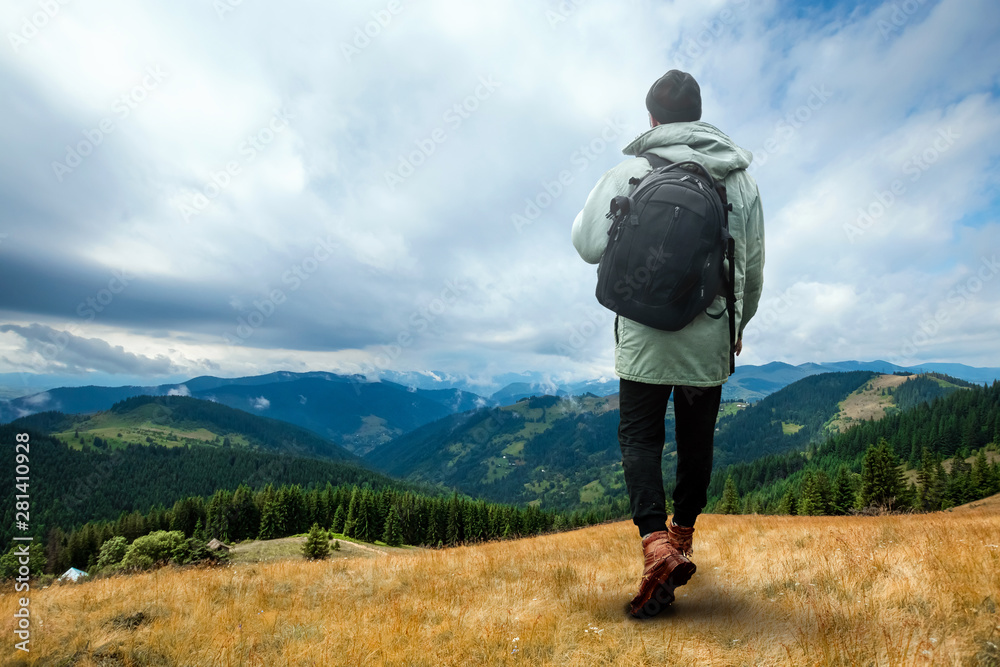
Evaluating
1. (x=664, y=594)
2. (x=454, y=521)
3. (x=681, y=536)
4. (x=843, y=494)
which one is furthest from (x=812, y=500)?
(x=664, y=594)

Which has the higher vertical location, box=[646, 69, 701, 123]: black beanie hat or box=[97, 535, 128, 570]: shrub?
box=[646, 69, 701, 123]: black beanie hat

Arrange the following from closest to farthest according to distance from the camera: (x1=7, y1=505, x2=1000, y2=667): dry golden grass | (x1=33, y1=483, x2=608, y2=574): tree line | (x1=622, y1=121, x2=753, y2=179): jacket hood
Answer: (x1=7, y1=505, x2=1000, y2=667): dry golden grass → (x1=622, y1=121, x2=753, y2=179): jacket hood → (x1=33, y1=483, x2=608, y2=574): tree line

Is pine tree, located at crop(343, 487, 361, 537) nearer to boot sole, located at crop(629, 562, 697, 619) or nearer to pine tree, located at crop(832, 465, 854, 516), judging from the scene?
pine tree, located at crop(832, 465, 854, 516)

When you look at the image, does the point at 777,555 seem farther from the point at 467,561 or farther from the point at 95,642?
the point at 95,642

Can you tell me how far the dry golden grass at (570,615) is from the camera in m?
2.69

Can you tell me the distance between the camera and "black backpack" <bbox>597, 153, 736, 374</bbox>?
9.83ft

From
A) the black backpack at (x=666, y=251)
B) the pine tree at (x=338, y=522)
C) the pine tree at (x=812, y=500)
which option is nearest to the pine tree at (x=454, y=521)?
the pine tree at (x=338, y=522)

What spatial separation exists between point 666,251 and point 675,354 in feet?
2.52

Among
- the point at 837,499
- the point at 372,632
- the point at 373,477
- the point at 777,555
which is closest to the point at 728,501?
the point at 837,499

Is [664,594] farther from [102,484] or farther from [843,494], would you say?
[102,484]

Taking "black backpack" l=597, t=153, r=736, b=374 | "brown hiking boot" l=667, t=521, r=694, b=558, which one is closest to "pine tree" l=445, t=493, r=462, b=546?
"brown hiking boot" l=667, t=521, r=694, b=558

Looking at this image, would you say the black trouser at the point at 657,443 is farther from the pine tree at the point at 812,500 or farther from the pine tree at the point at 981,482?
the pine tree at the point at 981,482

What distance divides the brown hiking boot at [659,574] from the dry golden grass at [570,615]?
11 centimetres

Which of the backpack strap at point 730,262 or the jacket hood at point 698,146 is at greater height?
the jacket hood at point 698,146
